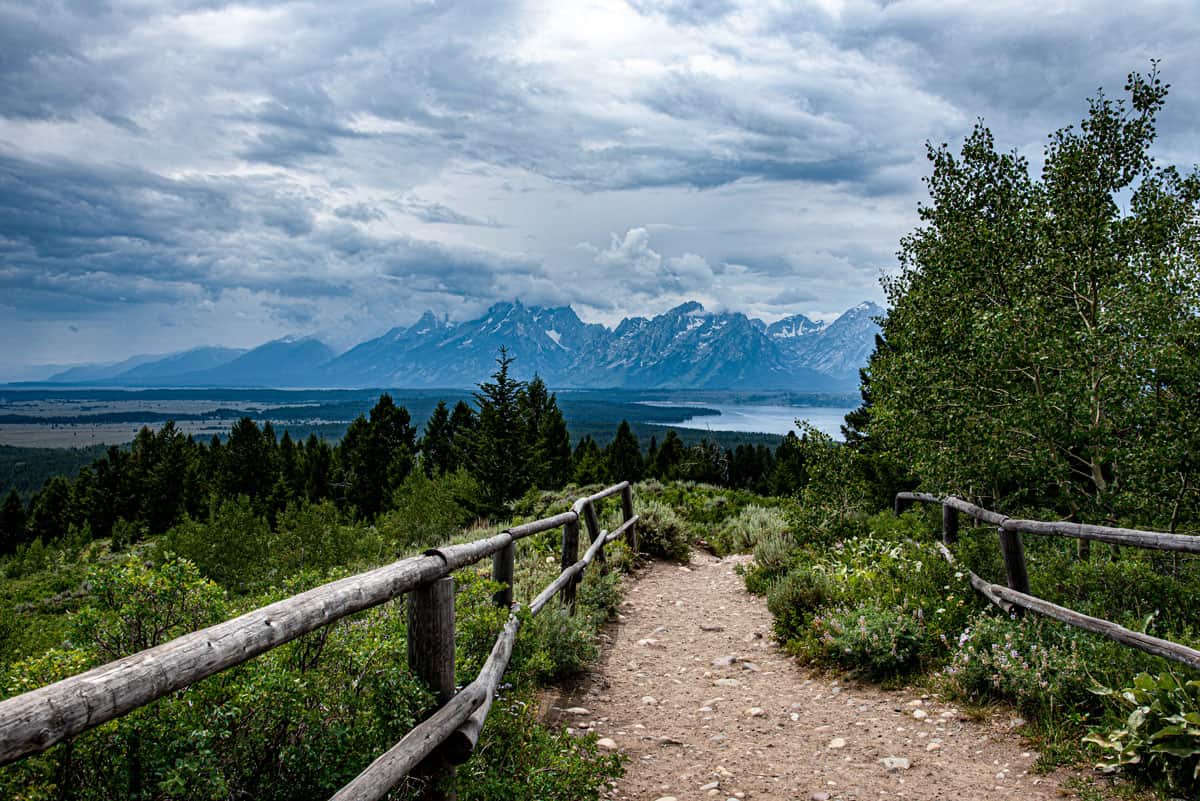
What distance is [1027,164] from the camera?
11.2m

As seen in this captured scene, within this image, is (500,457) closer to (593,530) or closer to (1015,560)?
(593,530)

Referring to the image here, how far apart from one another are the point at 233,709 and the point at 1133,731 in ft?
14.6

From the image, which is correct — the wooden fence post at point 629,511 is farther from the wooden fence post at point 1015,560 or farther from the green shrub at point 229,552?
the green shrub at point 229,552

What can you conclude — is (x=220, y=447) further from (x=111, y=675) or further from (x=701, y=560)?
(x=111, y=675)

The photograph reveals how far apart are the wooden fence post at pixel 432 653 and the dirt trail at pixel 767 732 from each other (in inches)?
60.2

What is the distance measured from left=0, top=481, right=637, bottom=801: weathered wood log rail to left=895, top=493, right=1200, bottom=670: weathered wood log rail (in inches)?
148

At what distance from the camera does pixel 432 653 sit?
3322 mm

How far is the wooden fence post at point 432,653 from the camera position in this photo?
3.26 meters

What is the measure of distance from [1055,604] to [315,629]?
5.51m

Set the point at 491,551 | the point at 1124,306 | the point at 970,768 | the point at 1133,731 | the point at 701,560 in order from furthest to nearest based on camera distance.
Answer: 1. the point at 701,560
2. the point at 1124,306
3. the point at 491,551
4. the point at 970,768
5. the point at 1133,731

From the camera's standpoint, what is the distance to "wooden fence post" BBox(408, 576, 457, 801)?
10.7ft

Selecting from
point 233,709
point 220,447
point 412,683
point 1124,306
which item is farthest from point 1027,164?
point 220,447

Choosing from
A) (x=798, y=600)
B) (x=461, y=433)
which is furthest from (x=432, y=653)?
(x=461, y=433)

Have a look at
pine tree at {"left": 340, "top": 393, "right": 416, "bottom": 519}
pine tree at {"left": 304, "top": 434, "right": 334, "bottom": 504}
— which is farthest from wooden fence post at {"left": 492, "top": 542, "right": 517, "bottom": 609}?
pine tree at {"left": 304, "top": 434, "right": 334, "bottom": 504}
